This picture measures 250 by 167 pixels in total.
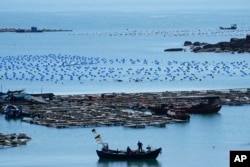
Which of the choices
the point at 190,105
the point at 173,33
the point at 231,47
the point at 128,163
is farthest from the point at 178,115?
the point at 173,33

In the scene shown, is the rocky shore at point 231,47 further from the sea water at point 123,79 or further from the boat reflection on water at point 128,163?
the boat reflection on water at point 128,163

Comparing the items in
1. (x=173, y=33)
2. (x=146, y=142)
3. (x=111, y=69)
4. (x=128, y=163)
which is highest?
(x=173, y=33)

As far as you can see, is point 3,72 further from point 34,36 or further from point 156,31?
point 156,31

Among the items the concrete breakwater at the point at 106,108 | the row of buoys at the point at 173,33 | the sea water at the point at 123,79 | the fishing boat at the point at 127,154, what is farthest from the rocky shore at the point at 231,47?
the fishing boat at the point at 127,154

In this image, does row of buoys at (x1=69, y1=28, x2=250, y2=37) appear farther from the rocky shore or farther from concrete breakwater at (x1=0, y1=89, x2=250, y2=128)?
concrete breakwater at (x1=0, y1=89, x2=250, y2=128)

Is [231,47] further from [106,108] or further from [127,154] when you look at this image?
[127,154]

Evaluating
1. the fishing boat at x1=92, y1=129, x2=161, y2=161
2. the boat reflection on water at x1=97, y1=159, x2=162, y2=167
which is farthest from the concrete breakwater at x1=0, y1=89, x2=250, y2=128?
the boat reflection on water at x1=97, y1=159, x2=162, y2=167
